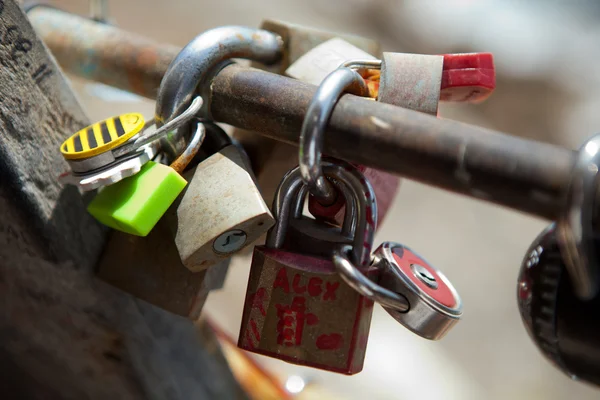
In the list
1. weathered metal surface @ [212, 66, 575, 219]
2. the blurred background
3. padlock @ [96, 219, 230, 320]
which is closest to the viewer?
weathered metal surface @ [212, 66, 575, 219]

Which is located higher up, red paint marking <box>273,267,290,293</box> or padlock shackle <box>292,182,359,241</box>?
padlock shackle <box>292,182,359,241</box>

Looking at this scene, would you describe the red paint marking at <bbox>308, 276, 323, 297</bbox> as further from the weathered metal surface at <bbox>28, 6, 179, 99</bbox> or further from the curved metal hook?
the weathered metal surface at <bbox>28, 6, 179, 99</bbox>

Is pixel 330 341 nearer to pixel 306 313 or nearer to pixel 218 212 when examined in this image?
pixel 306 313

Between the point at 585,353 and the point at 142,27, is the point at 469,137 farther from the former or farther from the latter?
the point at 142,27

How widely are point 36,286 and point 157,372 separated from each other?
207 mm

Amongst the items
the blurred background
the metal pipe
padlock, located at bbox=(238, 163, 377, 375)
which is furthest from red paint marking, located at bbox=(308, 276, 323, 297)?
the blurred background

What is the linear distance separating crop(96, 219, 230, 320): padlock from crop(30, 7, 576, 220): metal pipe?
161mm

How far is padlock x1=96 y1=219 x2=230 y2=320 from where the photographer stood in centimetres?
55

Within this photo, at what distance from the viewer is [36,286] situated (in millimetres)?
617

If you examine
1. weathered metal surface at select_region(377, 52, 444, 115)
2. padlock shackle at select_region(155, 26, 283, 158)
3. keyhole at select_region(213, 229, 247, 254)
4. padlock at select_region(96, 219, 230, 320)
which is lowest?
padlock at select_region(96, 219, 230, 320)

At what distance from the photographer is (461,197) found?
145 cm

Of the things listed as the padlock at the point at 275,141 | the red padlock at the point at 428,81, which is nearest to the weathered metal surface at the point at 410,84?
the red padlock at the point at 428,81

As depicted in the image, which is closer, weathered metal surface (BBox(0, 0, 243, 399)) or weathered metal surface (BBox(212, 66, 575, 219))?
weathered metal surface (BBox(212, 66, 575, 219))

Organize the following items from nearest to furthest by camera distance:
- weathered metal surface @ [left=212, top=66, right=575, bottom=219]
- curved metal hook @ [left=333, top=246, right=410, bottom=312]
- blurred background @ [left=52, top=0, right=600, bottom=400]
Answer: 1. weathered metal surface @ [left=212, top=66, right=575, bottom=219]
2. curved metal hook @ [left=333, top=246, right=410, bottom=312]
3. blurred background @ [left=52, top=0, right=600, bottom=400]
